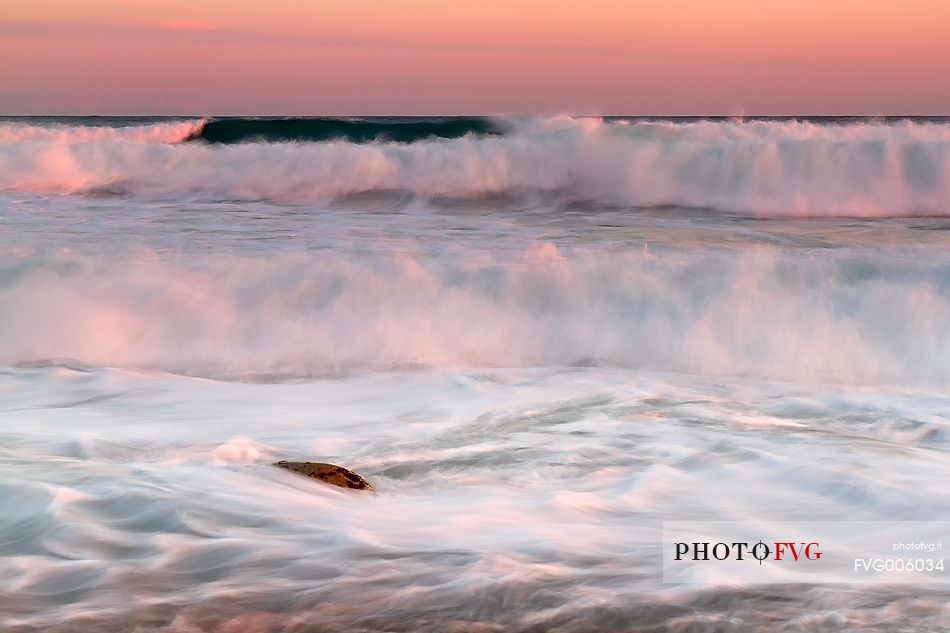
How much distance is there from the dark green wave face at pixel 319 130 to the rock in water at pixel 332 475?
2218cm

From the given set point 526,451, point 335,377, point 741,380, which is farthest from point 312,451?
point 741,380

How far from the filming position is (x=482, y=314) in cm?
834

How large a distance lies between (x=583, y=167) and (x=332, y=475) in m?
14.5

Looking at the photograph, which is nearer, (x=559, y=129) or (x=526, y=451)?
(x=526, y=451)

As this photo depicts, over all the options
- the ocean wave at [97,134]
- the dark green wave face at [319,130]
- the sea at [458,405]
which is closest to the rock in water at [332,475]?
the sea at [458,405]

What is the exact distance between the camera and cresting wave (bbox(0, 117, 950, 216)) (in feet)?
54.4

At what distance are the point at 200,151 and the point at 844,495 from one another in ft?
58.8

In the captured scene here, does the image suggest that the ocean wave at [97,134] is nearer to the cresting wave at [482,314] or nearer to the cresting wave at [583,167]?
the cresting wave at [583,167]

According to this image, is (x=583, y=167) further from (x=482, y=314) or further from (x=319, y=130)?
(x=319, y=130)

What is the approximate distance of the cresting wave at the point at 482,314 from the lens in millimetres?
7312

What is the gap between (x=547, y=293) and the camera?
8.70 metres

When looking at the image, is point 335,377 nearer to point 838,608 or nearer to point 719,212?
point 838,608

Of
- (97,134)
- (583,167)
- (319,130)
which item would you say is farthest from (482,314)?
(319,130)

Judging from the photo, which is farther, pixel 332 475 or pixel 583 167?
pixel 583 167
